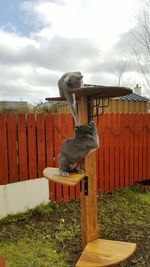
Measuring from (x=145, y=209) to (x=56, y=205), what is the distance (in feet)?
4.52

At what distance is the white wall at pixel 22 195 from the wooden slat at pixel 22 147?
0.42 ft

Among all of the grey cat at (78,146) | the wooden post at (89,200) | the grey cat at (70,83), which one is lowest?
the wooden post at (89,200)

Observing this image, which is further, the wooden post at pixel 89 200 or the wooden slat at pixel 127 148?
the wooden slat at pixel 127 148

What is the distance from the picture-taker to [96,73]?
12297mm

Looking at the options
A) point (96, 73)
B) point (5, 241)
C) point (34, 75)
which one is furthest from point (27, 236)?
point (96, 73)

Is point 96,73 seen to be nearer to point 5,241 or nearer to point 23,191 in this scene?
point 23,191

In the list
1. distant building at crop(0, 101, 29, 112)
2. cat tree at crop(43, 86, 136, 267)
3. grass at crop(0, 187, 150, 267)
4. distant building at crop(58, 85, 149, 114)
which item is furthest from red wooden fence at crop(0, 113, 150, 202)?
distant building at crop(0, 101, 29, 112)

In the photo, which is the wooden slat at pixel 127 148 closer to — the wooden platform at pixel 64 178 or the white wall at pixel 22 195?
the white wall at pixel 22 195

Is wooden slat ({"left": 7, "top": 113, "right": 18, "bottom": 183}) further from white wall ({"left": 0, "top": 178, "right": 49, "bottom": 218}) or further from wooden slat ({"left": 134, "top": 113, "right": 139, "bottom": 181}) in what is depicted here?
wooden slat ({"left": 134, "top": 113, "right": 139, "bottom": 181})

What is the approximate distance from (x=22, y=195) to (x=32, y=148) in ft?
2.15

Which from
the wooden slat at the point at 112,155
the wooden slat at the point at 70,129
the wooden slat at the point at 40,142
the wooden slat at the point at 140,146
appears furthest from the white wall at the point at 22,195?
the wooden slat at the point at 140,146

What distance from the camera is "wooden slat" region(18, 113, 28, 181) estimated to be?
3.52 m

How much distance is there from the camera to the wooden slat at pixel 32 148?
11.9 feet

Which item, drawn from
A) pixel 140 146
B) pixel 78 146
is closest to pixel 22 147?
pixel 78 146
